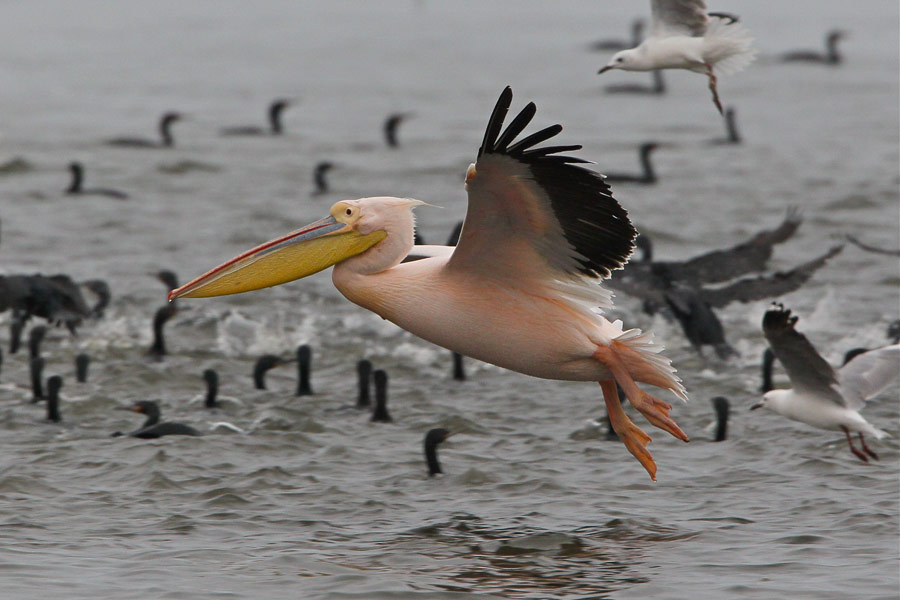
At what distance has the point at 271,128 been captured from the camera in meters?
22.9

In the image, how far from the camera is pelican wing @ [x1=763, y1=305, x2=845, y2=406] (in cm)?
825

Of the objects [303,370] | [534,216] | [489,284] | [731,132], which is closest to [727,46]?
[489,284]

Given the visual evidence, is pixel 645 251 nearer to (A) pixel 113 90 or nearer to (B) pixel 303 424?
(B) pixel 303 424

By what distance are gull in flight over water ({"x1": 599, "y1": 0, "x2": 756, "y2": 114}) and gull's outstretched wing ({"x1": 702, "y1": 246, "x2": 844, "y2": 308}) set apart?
3582 millimetres

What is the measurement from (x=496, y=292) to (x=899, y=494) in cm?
297

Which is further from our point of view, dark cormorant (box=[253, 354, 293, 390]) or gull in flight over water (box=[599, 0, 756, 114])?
dark cormorant (box=[253, 354, 293, 390])

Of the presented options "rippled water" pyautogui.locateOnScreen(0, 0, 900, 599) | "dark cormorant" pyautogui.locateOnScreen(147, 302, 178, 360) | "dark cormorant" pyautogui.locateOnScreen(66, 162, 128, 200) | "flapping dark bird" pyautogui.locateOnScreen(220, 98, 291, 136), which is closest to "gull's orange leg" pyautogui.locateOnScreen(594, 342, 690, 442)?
"rippled water" pyautogui.locateOnScreen(0, 0, 900, 599)

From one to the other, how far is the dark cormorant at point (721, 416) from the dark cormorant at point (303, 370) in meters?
2.82

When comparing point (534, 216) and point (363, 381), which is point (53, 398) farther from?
point (534, 216)

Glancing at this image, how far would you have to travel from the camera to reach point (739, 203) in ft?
58.4

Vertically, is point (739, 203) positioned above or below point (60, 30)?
below

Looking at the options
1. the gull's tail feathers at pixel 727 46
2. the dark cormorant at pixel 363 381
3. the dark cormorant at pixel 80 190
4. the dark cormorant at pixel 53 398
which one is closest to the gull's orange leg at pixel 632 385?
the gull's tail feathers at pixel 727 46

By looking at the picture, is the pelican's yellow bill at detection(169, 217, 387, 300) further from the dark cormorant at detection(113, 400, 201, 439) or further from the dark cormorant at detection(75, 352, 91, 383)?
the dark cormorant at detection(75, 352, 91, 383)

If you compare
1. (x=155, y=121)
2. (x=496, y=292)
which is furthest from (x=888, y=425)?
(x=155, y=121)
